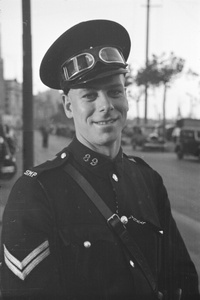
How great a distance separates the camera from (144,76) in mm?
1285

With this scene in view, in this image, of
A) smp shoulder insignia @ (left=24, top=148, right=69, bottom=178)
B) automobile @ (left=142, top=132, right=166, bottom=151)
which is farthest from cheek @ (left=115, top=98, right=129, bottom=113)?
automobile @ (left=142, top=132, right=166, bottom=151)

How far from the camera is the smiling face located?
101cm

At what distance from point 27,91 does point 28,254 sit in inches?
18.3

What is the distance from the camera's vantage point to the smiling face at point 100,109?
39.8 inches

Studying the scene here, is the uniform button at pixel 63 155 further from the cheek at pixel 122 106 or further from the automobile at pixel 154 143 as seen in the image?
the automobile at pixel 154 143

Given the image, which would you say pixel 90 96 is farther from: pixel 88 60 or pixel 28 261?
pixel 28 261

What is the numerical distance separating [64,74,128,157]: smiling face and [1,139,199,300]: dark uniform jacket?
0.08m

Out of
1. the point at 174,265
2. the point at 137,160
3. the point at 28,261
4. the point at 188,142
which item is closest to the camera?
the point at 28,261

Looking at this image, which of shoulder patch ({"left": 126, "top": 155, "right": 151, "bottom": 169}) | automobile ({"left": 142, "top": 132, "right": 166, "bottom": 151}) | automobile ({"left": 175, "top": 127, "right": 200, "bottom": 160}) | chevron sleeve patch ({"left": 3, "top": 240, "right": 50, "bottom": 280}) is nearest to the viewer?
chevron sleeve patch ({"left": 3, "top": 240, "right": 50, "bottom": 280})

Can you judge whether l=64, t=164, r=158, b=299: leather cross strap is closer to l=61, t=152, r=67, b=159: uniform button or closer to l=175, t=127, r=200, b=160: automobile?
l=61, t=152, r=67, b=159: uniform button

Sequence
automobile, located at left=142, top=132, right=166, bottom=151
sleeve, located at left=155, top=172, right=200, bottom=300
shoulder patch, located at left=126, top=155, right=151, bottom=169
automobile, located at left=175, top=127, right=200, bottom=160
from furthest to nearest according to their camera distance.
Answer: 1. automobile, located at left=175, top=127, right=200, bottom=160
2. automobile, located at left=142, top=132, right=166, bottom=151
3. shoulder patch, located at left=126, top=155, right=151, bottom=169
4. sleeve, located at left=155, top=172, right=200, bottom=300

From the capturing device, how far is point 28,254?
3.10ft

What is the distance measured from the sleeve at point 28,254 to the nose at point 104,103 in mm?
305

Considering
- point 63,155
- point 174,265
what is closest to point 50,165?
point 63,155
